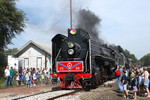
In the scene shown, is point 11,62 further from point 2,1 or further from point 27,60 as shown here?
point 2,1

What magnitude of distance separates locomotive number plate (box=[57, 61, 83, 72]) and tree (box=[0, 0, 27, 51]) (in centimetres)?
1472

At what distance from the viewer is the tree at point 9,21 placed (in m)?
23.8

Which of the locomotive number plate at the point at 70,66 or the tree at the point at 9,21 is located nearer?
the locomotive number plate at the point at 70,66

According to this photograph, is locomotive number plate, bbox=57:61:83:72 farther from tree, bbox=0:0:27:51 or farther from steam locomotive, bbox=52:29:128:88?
tree, bbox=0:0:27:51

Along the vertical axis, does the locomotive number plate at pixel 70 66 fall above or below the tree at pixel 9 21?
below

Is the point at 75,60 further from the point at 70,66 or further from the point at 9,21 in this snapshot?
the point at 9,21

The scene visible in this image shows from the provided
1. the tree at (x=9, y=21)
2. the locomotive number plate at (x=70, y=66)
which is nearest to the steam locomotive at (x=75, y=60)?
the locomotive number plate at (x=70, y=66)

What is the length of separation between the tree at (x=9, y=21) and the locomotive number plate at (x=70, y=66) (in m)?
14.7

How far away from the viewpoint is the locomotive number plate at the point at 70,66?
11.3 meters

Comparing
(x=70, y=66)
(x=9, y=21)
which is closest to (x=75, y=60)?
(x=70, y=66)

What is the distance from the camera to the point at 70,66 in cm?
1151

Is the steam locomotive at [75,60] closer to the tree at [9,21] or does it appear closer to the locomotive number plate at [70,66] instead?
the locomotive number plate at [70,66]

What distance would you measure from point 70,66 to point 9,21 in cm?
1577

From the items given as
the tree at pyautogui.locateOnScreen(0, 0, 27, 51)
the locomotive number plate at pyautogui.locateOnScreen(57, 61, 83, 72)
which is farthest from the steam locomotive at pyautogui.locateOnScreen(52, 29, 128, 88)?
the tree at pyautogui.locateOnScreen(0, 0, 27, 51)
